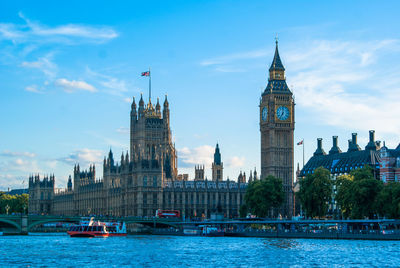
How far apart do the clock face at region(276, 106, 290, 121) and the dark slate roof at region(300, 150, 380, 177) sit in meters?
11.9

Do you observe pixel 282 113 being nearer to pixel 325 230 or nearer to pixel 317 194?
pixel 317 194

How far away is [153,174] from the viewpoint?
18488 centimetres

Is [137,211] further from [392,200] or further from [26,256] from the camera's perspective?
[26,256]

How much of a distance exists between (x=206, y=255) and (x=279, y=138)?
334 feet

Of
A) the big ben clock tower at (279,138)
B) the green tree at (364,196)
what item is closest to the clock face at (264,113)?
the big ben clock tower at (279,138)

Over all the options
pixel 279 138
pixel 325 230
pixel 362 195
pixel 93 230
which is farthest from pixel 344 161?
pixel 93 230

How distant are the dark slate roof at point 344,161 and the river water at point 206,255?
2367 inches

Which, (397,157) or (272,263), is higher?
(397,157)

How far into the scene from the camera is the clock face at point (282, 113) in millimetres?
192250

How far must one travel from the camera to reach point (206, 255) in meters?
92.2

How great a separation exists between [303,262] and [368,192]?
4780 centimetres

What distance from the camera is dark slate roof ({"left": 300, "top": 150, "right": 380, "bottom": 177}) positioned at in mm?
168825

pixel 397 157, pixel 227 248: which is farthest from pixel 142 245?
pixel 397 157

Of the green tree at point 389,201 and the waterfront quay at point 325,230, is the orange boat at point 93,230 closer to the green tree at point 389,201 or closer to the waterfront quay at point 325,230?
the waterfront quay at point 325,230
